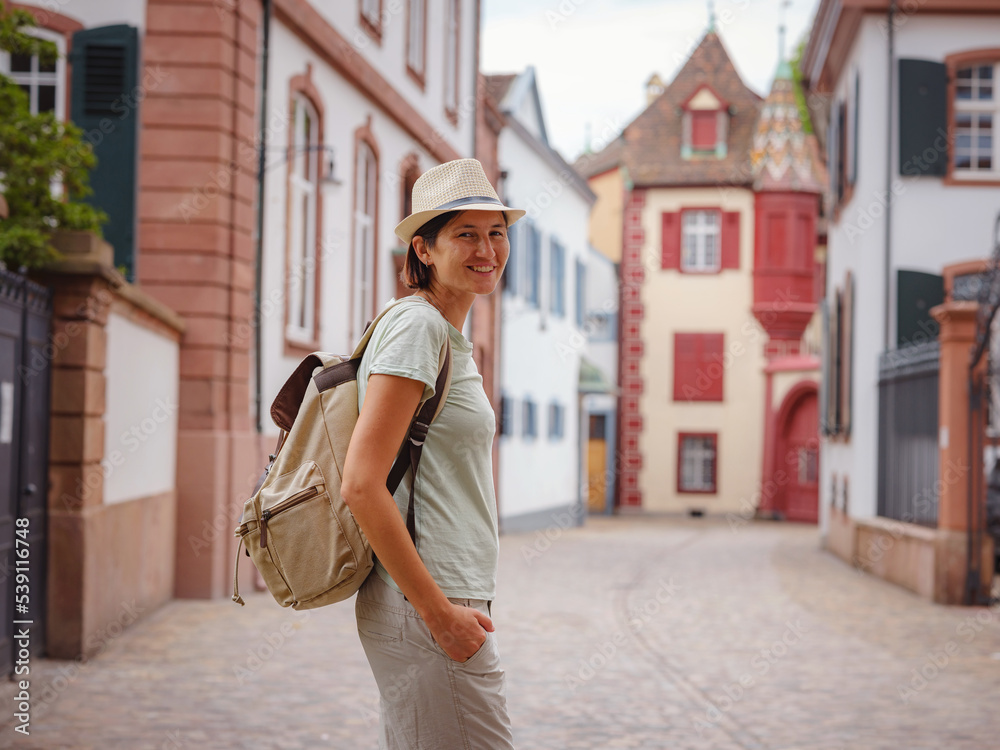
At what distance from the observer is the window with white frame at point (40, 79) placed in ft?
40.5

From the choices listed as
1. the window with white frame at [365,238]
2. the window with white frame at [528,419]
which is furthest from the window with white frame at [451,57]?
the window with white frame at [528,419]

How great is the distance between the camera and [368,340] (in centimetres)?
263

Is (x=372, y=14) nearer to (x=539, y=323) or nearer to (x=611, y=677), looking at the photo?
(x=611, y=677)

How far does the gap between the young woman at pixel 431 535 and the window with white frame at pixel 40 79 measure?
1064cm

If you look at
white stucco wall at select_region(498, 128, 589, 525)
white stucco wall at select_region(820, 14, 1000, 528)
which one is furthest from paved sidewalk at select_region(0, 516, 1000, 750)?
white stucco wall at select_region(498, 128, 589, 525)

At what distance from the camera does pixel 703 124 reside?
3734 centimetres

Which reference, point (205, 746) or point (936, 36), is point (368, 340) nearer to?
point (205, 746)

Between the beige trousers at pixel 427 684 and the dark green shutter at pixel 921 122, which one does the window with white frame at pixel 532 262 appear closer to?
the dark green shutter at pixel 921 122

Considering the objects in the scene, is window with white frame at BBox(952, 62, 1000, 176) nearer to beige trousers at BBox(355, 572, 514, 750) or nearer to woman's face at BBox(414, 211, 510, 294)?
woman's face at BBox(414, 211, 510, 294)

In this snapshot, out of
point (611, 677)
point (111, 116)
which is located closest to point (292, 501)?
point (611, 677)

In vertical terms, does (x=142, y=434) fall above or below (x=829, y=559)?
above

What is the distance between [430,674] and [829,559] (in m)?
17.8

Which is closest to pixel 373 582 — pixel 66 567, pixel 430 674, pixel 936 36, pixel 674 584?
pixel 430 674

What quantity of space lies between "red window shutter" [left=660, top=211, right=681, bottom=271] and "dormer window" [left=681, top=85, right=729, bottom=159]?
1.93 metres
